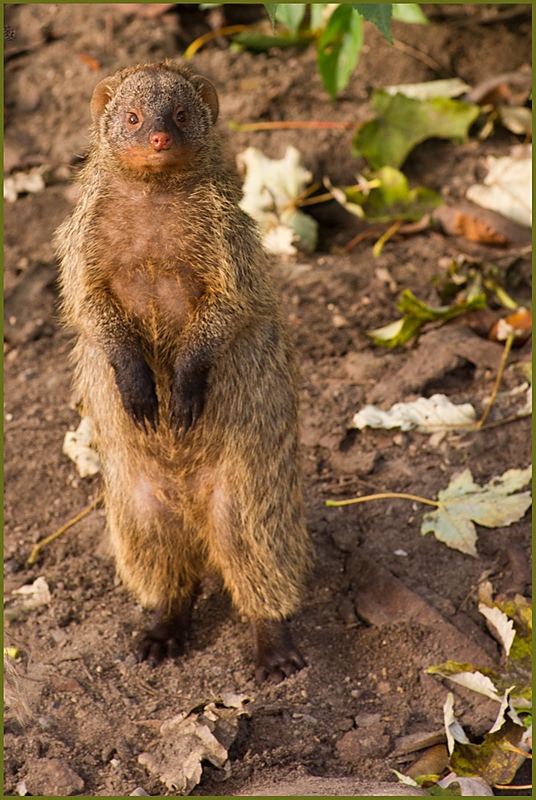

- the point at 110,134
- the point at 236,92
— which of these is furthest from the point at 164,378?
the point at 236,92

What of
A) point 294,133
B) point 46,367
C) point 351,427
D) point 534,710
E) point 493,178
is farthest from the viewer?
point 294,133

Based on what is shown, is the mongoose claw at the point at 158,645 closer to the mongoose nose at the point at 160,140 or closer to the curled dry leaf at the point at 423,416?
the curled dry leaf at the point at 423,416

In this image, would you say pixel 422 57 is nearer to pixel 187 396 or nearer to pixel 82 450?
pixel 82 450

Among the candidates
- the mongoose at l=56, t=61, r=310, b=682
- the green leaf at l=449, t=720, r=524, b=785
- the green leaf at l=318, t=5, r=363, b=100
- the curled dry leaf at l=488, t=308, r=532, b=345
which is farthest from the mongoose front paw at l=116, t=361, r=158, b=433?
the green leaf at l=318, t=5, r=363, b=100

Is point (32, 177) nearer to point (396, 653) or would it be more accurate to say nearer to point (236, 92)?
point (236, 92)

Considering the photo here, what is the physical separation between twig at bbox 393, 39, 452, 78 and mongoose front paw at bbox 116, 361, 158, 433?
4.55 metres

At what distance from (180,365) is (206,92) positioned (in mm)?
1221

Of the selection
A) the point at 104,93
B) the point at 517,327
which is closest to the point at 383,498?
the point at 517,327

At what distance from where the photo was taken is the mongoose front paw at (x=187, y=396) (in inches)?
137

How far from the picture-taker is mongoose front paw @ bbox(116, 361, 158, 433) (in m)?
3.47

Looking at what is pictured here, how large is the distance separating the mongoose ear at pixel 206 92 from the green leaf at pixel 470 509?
2.26 metres

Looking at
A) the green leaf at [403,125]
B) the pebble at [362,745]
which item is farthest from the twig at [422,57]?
the pebble at [362,745]

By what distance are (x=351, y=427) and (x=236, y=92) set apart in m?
3.47

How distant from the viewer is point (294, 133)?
644 cm
